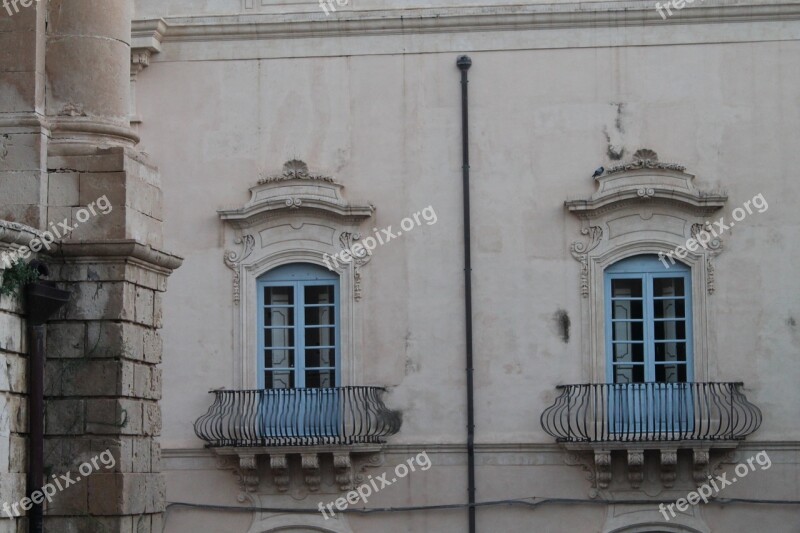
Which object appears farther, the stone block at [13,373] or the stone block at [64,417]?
the stone block at [64,417]

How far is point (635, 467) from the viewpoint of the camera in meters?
25.0

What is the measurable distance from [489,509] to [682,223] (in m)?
4.30

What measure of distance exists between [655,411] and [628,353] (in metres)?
0.88

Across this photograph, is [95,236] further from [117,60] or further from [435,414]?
[435,414]

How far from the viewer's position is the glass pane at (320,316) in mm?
26047

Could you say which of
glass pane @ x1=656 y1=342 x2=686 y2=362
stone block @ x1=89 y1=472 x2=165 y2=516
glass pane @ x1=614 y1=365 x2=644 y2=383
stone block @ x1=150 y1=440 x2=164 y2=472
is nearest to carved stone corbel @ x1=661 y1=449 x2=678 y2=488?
glass pane @ x1=614 y1=365 x2=644 y2=383

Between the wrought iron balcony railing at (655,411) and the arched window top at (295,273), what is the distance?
138 inches

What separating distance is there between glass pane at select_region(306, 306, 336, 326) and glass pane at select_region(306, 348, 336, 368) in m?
0.35

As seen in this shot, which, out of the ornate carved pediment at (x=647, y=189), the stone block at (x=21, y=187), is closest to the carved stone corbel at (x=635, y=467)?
the ornate carved pediment at (x=647, y=189)

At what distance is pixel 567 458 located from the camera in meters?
25.3

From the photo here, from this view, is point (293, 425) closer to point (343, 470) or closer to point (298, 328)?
point (343, 470)

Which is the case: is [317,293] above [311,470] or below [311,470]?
above

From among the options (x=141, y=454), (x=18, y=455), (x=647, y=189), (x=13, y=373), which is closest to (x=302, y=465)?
(x=647, y=189)

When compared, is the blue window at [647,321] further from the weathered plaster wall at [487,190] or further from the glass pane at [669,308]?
the weathered plaster wall at [487,190]
